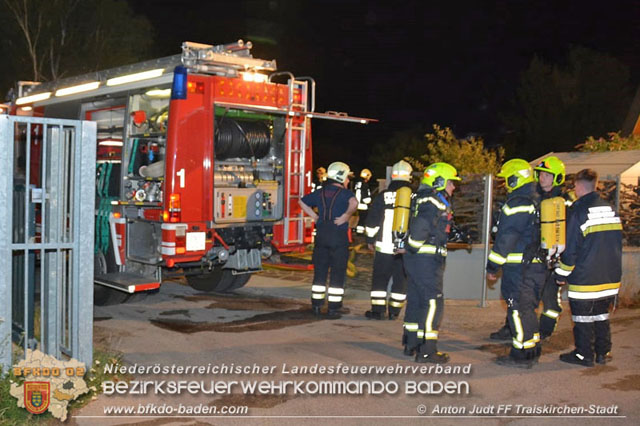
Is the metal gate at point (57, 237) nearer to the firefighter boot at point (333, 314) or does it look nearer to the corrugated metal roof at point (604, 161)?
the firefighter boot at point (333, 314)

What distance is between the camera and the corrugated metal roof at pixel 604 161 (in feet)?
36.2

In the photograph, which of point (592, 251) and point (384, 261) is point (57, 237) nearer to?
point (384, 261)

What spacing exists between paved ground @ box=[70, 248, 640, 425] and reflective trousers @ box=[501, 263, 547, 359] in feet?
0.73

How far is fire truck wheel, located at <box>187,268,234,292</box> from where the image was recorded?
9438 millimetres

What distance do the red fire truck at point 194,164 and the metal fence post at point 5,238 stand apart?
2763mm

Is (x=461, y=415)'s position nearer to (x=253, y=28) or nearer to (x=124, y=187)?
(x=124, y=187)

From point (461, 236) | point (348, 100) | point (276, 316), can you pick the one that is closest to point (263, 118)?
point (276, 316)

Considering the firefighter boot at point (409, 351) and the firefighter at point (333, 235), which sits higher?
the firefighter at point (333, 235)

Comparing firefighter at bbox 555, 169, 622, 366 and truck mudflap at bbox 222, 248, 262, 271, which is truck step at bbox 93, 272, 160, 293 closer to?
truck mudflap at bbox 222, 248, 262, 271

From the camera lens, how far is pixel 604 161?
12.1m

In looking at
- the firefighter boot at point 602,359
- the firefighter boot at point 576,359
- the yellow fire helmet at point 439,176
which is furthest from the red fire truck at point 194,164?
the firefighter boot at point 602,359

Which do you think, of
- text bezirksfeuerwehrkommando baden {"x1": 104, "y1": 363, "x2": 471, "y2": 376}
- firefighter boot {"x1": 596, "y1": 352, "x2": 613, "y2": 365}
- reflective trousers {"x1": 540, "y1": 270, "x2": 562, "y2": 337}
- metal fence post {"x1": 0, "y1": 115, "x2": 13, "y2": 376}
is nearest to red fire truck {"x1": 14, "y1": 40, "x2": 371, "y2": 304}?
text bezirksfeuerwehrkommando baden {"x1": 104, "y1": 363, "x2": 471, "y2": 376}

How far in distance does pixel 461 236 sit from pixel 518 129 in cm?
3282

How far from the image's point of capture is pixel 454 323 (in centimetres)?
809
